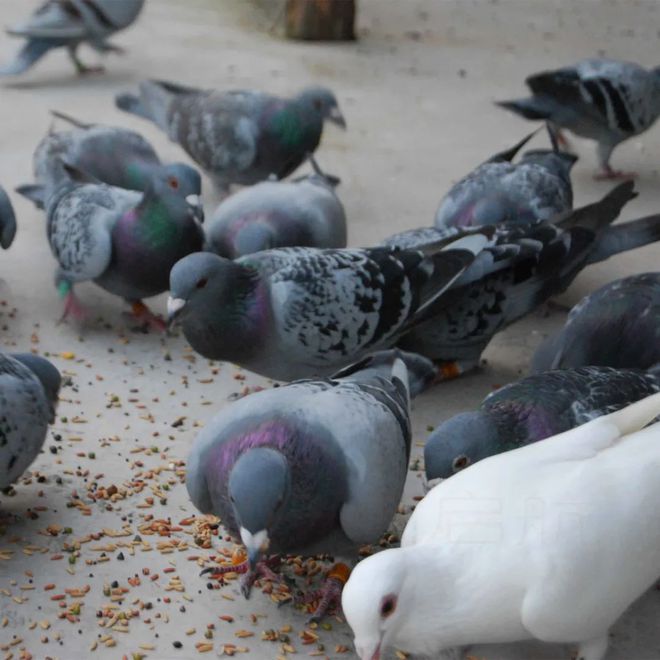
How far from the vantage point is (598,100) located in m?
7.31

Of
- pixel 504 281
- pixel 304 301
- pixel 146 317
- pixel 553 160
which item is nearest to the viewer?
pixel 304 301

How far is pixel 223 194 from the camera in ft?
24.0

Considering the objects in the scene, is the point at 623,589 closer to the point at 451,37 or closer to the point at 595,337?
the point at 595,337

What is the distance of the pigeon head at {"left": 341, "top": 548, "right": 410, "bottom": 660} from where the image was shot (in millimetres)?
2965

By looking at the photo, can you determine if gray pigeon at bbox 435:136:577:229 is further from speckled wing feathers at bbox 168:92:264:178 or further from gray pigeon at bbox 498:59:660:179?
speckled wing feathers at bbox 168:92:264:178

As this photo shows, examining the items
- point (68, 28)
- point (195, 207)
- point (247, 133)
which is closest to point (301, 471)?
point (195, 207)

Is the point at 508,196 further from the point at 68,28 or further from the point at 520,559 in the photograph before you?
the point at 68,28

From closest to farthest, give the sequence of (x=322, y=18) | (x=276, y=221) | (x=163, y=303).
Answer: (x=276, y=221)
(x=163, y=303)
(x=322, y=18)

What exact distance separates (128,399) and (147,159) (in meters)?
1.84

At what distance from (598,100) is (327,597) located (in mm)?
4510

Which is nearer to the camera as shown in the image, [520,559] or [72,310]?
[520,559]

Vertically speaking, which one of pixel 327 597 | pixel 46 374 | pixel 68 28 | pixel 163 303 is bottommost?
pixel 68 28

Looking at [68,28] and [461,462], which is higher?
[461,462]

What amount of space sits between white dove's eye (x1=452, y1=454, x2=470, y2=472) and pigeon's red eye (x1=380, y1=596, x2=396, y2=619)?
2.67 feet
